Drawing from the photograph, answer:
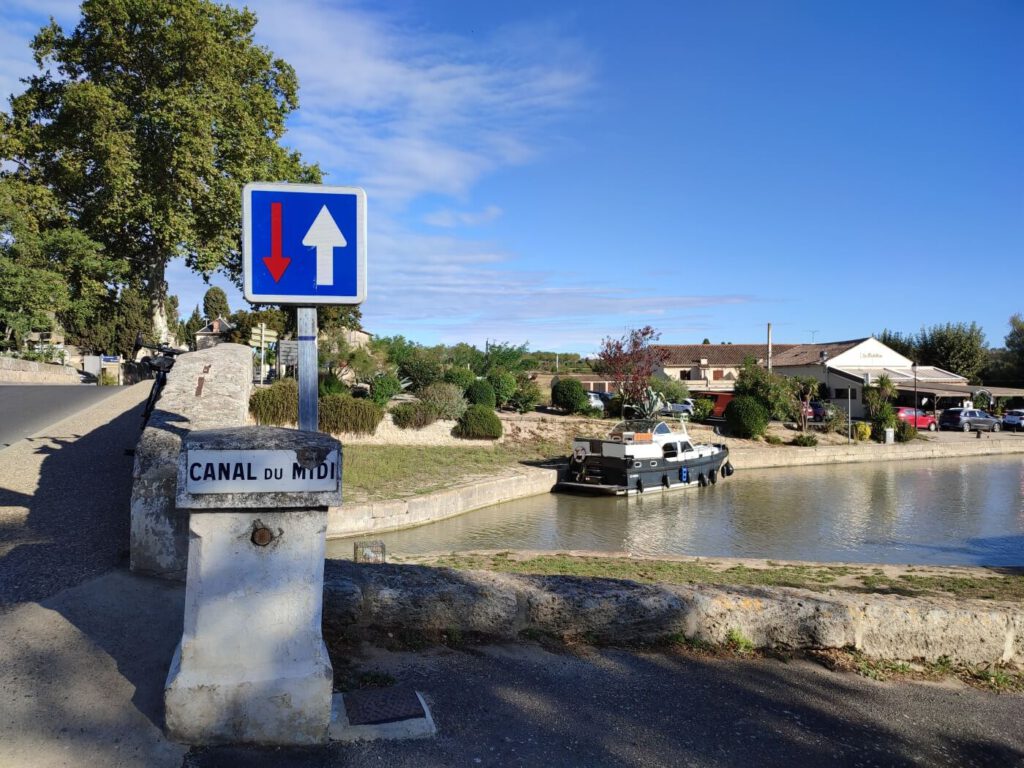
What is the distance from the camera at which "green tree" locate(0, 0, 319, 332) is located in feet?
86.5

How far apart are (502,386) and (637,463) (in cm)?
1075

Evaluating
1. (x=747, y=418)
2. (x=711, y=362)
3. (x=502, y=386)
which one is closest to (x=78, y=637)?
(x=502, y=386)

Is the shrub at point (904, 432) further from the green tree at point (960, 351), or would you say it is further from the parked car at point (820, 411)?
the green tree at point (960, 351)

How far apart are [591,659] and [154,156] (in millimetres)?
28909

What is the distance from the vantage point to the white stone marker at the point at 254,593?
2.67m

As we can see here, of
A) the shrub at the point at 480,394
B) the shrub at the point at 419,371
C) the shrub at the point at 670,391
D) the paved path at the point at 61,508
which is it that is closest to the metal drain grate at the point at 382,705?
the paved path at the point at 61,508

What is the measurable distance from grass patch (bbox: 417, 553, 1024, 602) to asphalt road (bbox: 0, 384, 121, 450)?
660 cm

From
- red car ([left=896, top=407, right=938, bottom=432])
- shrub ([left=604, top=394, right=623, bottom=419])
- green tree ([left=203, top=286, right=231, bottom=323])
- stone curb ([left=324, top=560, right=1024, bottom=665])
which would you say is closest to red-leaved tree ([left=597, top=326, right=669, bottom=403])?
shrub ([left=604, top=394, right=623, bottom=419])

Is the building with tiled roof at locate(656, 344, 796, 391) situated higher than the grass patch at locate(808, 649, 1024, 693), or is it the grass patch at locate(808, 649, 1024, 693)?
the building with tiled roof at locate(656, 344, 796, 391)

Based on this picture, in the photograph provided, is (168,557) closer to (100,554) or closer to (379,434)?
(100,554)

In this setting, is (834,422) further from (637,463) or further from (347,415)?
(347,415)

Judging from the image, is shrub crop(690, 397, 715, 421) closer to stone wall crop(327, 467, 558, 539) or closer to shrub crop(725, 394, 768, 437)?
shrub crop(725, 394, 768, 437)

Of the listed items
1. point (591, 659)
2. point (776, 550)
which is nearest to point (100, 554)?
point (591, 659)

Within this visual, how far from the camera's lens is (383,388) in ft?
79.3
